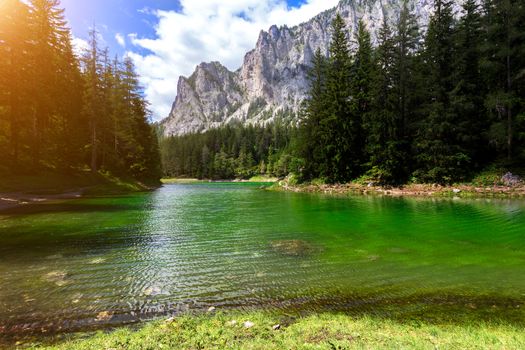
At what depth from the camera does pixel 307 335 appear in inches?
188

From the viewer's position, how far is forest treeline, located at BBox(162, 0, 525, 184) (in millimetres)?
32656

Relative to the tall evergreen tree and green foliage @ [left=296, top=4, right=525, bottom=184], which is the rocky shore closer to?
green foliage @ [left=296, top=4, right=525, bottom=184]

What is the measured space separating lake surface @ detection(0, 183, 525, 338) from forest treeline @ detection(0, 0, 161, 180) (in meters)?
21.0

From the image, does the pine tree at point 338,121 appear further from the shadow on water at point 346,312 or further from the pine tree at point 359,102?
the shadow on water at point 346,312

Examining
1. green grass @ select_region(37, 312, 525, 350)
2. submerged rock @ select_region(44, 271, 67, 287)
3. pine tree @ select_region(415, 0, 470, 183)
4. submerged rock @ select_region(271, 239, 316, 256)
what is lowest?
submerged rock @ select_region(271, 239, 316, 256)

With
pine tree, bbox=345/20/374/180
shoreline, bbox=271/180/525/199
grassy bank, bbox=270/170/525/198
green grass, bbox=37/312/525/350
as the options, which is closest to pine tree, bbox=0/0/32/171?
green grass, bbox=37/312/525/350

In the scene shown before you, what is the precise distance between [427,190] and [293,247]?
28.4 m

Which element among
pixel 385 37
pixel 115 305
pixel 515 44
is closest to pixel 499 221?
pixel 115 305

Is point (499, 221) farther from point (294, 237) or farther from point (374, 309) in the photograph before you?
point (374, 309)

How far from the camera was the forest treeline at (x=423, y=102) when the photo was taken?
107 feet

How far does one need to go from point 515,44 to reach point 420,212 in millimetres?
27472

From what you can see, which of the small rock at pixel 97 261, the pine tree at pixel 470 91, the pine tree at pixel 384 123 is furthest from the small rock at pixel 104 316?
the pine tree at pixel 470 91

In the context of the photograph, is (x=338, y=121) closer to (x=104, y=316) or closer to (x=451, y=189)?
(x=451, y=189)

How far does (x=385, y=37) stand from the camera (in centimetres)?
4206
